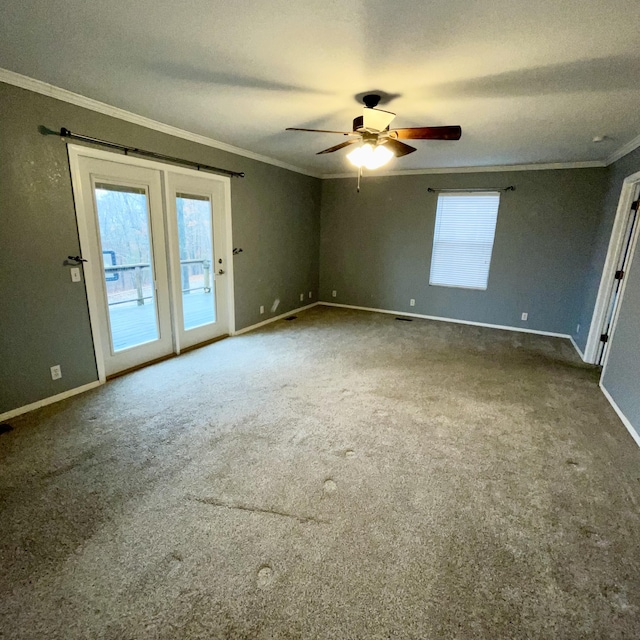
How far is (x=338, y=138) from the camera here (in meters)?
3.72

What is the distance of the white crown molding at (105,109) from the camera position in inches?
93.0

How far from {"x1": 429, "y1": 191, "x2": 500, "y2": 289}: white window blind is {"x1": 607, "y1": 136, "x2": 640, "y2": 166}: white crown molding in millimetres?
1302

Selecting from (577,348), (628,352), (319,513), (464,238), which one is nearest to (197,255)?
(319,513)

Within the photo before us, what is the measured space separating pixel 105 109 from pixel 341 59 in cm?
217

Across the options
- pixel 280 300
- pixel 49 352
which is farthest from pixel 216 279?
pixel 49 352

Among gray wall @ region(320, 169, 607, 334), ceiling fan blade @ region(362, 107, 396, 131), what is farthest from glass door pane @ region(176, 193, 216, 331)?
gray wall @ region(320, 169, 607, 334)

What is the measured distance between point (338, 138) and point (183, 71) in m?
1.90

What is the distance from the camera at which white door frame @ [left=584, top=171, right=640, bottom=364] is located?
3.60m

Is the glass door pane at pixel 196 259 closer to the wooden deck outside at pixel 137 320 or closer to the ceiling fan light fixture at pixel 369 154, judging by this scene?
the wooden deck outside at pixel 137 320

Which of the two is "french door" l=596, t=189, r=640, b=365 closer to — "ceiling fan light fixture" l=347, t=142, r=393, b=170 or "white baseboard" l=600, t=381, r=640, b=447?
"white baseboard" l=600, t=381, r=640, b=447

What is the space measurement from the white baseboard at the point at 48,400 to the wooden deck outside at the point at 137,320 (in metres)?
0.42

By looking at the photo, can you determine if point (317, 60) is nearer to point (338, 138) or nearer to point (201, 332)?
point (338, 138)

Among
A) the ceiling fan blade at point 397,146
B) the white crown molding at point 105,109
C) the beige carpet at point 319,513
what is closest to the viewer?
the beige carpet at point 319,513

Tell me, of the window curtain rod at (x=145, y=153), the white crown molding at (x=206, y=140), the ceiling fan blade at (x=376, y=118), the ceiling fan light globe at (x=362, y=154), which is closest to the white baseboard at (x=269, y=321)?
the window curtain rod at (x=145, y=153)
